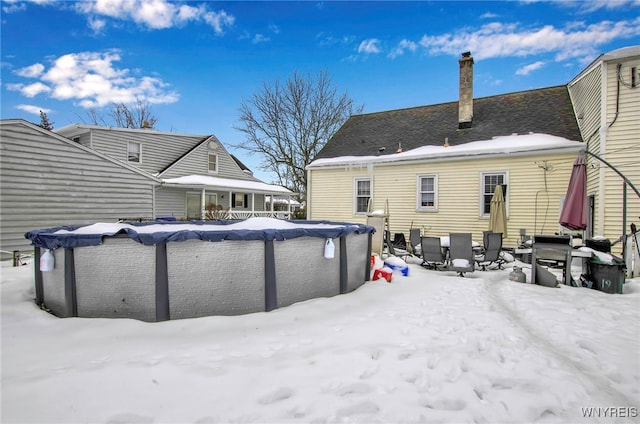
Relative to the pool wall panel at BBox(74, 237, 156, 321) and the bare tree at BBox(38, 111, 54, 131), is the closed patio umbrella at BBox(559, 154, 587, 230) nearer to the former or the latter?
the pool wall panel at BBox(74, 237, 156, 321)

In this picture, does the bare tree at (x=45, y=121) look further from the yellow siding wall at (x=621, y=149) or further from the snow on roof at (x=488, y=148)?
the yellow siding wall at (x=621, y=149)

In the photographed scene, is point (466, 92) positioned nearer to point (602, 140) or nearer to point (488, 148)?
point (488, 148)

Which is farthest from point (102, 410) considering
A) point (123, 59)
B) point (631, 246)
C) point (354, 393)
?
point (123, 59)

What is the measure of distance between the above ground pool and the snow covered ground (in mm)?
202

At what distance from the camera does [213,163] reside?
67.9 ft

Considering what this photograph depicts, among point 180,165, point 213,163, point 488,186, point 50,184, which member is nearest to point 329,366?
point 488,186

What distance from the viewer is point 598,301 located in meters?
5.14

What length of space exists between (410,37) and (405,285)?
14087 millimetres

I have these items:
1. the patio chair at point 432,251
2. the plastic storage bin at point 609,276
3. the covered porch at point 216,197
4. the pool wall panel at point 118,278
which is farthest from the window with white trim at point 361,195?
the pool wall panel at point 118,278

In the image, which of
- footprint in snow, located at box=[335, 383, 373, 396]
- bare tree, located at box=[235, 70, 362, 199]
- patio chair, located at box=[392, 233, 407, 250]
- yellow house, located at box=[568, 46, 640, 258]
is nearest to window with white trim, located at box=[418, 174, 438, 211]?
patio chair, located at box=[392, 233, 407, 250]

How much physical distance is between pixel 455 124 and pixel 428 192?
3654 millimetres

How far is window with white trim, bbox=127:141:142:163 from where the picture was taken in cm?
1714

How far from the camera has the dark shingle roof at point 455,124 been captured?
11.8m

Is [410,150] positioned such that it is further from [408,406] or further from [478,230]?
[408,406]
